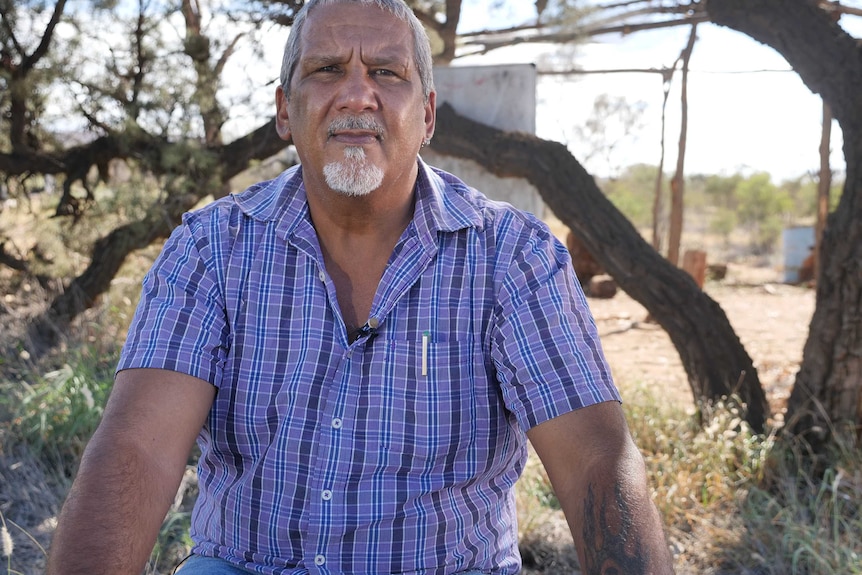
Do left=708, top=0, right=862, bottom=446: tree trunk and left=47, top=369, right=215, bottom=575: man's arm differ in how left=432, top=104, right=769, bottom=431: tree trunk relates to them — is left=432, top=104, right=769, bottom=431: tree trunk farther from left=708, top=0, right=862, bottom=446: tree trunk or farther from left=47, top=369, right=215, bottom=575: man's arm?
left=47, top=369, right=215, bottom=575: man's arm

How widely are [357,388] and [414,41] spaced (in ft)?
2.70

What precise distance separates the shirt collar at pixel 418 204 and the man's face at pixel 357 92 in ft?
0.17

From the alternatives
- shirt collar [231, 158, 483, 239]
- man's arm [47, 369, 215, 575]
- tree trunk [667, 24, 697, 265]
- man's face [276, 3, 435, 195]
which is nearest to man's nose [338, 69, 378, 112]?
man's face [276, 3, 435, 195]

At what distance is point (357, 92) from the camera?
1895 mm

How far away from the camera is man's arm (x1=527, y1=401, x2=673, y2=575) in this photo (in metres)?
1.43

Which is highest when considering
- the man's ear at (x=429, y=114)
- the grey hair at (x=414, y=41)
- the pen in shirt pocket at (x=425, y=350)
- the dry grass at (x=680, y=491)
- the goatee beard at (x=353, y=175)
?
the grey hair at (x=414, y=41)

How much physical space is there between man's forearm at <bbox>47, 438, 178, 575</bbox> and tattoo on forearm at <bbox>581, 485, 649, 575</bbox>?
0.78 metres

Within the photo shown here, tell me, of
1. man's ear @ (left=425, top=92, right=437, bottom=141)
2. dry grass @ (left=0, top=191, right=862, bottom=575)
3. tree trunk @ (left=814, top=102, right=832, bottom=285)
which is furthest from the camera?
tree trunk @ (left=814, top=102, right=832, bottom=285)

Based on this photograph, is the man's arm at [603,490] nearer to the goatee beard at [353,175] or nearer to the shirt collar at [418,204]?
the shirt collar at [418,204]

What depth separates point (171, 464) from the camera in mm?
1591

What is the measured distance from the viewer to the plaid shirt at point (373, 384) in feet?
5.42

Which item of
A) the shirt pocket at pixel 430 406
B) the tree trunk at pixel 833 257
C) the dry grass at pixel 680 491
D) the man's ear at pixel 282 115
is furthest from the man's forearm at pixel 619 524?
the tree trunk at pixel 833 257

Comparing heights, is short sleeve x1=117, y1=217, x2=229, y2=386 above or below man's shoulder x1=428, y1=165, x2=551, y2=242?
below

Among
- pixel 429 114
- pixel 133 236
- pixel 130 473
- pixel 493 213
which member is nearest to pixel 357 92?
pixel 429 114
